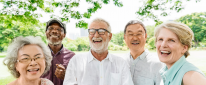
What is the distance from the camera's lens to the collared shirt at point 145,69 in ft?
8.51

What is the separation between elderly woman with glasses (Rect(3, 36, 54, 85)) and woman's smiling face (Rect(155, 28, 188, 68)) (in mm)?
1800

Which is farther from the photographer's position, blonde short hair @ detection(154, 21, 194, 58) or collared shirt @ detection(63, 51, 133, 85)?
collared shirt @ detection(63, 51, 133, 85)

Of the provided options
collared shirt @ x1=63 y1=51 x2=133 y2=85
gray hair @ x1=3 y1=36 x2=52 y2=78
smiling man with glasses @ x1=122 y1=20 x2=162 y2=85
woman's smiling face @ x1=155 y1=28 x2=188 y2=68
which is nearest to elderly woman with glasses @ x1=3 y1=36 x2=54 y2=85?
gray hair @ x1=3 y1=36 x2=52 y2=78

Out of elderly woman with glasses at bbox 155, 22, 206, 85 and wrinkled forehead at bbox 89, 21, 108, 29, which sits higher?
wrinkled forehead at bbox 89, 21, 108, 29

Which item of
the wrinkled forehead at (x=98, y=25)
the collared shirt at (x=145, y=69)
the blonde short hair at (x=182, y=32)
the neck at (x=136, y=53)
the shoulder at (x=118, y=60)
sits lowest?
the collared shirt at (x=145, y=69)

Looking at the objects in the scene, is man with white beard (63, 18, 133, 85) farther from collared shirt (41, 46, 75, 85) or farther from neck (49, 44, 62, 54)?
neck (49, 44, 62, 54)

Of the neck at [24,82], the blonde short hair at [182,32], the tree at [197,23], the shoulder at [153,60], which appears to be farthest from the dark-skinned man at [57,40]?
the tree at [197,23]

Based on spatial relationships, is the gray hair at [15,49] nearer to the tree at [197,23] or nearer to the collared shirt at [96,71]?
the collared shirt at [96,71]

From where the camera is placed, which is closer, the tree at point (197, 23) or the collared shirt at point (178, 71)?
the collared shirt at point (178, 71)

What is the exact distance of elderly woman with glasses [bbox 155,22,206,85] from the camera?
5.68 feet

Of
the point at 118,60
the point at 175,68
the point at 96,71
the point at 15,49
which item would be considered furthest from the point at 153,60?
the point at 15,49

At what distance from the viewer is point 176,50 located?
1.88 metres

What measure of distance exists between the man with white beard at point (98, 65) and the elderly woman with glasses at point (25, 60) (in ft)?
1.96

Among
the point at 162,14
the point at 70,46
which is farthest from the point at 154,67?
the point at 70,46
